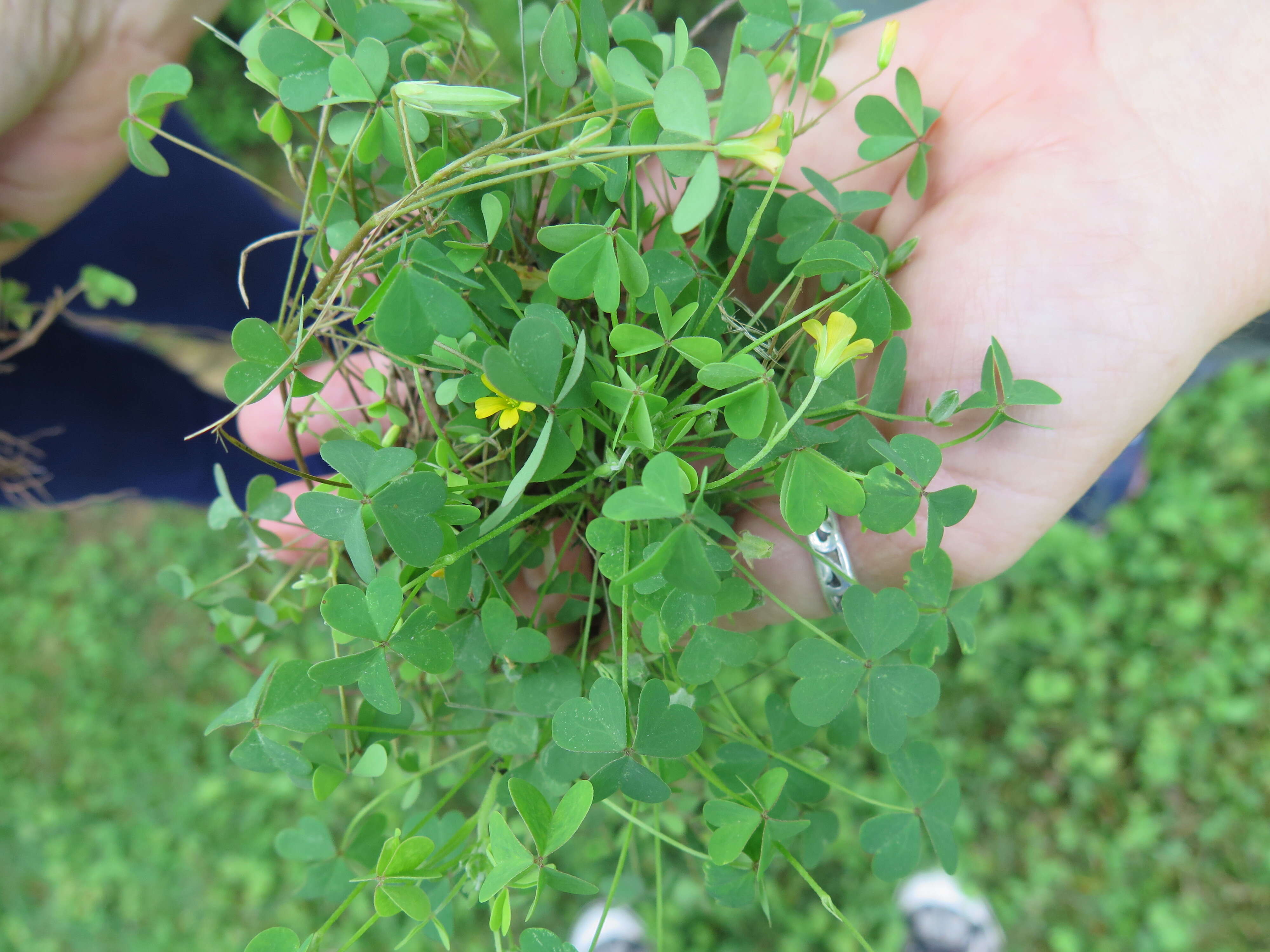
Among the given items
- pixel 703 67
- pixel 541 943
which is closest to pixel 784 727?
pixel 541 943

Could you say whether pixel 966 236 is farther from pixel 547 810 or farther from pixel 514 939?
pixel 514 939

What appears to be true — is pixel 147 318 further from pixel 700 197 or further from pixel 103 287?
pixel 700 197

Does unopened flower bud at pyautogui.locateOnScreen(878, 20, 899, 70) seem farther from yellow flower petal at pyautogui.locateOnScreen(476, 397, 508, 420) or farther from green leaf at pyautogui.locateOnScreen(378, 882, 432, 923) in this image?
green leaf at pyautogui.locateOnScreen(378, 882, 432, 923)

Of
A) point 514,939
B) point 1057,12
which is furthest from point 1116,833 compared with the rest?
point 1057,12

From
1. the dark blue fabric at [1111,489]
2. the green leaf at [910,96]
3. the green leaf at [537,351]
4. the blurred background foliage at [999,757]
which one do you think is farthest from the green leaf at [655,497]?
the dark blue fabric at [1111,489]

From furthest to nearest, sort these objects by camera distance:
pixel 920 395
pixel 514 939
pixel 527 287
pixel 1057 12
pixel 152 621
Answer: pixel 152 621 → pixel 514 939 → pixel 1057 12 → pixel 920 395 → pixel 527 287

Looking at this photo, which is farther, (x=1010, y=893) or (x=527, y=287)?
(x=1010, y=893)

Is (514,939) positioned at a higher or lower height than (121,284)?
lower

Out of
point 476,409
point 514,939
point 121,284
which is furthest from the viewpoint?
point 514,939
